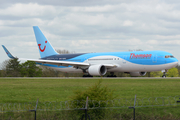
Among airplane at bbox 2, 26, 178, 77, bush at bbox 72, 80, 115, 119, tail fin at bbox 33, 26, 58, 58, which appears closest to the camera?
bush at bbox 72, 80, 115, 119

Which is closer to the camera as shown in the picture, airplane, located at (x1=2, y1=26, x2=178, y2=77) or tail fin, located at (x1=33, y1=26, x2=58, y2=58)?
airplane, located at (x1=2, y1=26, x2=178, y2=77)

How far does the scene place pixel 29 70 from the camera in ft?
212

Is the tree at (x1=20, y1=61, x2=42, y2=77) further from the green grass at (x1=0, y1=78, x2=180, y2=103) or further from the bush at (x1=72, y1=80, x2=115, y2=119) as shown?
the bush at (x1=72, y1=80, x2=115, y2=119)

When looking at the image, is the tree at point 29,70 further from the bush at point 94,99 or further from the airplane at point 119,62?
the bush at point 94,99

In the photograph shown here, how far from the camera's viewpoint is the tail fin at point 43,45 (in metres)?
51.4

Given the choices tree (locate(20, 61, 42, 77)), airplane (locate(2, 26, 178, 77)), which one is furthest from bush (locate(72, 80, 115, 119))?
tree (locate(20, 61, 42, 77))

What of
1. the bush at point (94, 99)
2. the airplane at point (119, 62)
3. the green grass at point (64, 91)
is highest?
the airplane at point (119, 62)

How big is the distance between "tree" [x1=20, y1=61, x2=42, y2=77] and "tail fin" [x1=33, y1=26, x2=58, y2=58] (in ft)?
41.2

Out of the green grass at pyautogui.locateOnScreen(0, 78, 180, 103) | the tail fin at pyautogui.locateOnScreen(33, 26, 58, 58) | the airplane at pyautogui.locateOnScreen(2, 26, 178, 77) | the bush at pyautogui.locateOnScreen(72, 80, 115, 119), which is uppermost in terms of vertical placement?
the tail fin at pyautogui.locateOnScreen(33, 26, 58, 58)

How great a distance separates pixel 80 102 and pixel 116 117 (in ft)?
4.67

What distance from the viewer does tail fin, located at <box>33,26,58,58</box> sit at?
51375 millimetres

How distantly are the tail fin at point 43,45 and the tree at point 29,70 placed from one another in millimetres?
12556

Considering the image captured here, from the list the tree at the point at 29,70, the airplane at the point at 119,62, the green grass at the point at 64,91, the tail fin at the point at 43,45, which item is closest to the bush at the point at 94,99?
the green grass at the point at 64,91

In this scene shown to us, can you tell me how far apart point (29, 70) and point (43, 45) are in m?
14.8
